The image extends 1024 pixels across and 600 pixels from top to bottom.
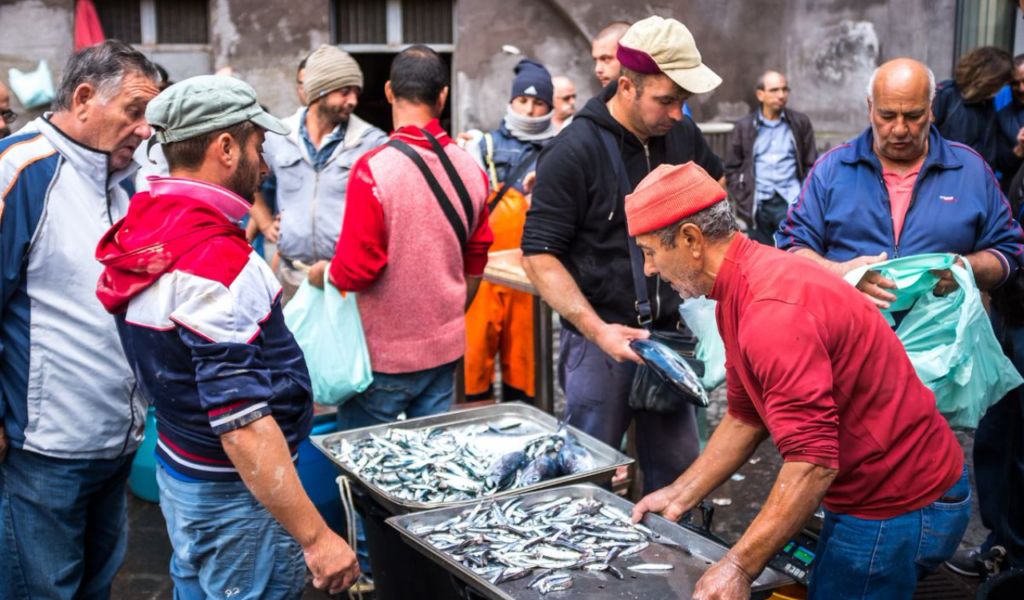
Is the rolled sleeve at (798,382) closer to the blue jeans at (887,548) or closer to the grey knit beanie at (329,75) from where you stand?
the blue jeans at (887,548)

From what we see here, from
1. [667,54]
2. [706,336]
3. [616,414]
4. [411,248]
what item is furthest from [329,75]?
[706,336]

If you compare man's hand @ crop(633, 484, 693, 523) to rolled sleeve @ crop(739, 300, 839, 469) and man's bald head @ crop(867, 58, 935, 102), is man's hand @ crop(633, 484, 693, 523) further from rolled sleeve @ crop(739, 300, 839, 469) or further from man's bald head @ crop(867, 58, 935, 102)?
man's bald head @ crop(867, 58, 935, 102)

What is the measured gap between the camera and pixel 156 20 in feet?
43.7

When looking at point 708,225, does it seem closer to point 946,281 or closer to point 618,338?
point 618,338

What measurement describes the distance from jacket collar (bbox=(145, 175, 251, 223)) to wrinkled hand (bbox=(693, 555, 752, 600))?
1646 millimetres

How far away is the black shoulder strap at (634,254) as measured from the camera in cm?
434

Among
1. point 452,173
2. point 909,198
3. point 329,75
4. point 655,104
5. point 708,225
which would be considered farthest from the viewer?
point 329,75

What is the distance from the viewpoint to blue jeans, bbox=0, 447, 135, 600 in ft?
11.4

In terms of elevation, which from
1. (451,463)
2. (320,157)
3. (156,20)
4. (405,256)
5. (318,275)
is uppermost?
(156,20)

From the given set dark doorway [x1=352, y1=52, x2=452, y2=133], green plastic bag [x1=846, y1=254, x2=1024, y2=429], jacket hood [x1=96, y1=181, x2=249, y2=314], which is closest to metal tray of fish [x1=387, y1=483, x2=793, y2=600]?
jacket hood [x1=96, y1=181, x2=249, y2=314]

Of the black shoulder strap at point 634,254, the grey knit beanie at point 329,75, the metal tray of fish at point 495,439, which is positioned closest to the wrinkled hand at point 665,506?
the metal tray of fish at point 495,439

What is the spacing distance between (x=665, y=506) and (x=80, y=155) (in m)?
2.21

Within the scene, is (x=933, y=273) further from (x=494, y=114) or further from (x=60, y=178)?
(x=494, y=114)

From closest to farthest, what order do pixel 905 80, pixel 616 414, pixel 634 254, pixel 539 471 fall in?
pixel 539 471 < pixel 905 80 < pixel 634 254 < pixel 616 414
